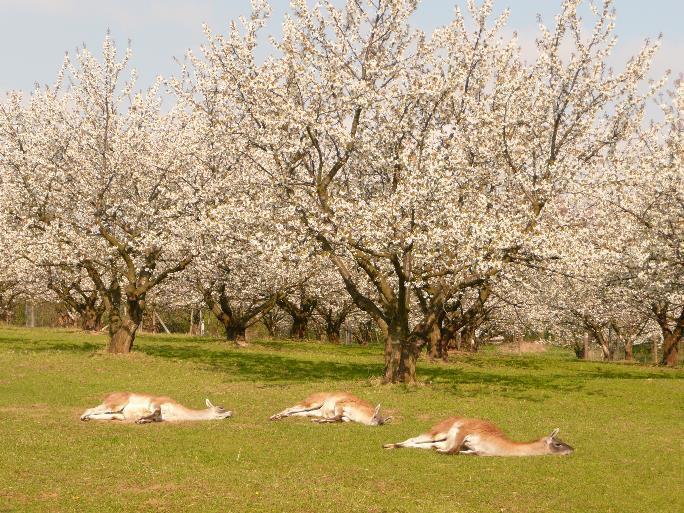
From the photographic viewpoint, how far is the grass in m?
12.5

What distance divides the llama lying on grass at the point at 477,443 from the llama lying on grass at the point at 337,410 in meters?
3.32

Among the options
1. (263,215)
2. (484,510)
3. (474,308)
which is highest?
(263,215)

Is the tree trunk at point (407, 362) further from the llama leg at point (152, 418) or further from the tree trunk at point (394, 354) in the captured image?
the llama leg at point (152, 418)

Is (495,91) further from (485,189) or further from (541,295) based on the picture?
(541,295)

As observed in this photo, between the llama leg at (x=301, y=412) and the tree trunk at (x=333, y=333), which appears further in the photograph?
the tree trunk at (x=333, y=333)

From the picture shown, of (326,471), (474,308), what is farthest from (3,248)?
(326,471)

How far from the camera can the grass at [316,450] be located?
12.5 m

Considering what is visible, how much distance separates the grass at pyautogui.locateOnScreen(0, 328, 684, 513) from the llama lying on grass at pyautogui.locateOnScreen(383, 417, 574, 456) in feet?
1.10

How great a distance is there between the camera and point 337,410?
815 inches

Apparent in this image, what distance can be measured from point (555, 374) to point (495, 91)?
49.0ft

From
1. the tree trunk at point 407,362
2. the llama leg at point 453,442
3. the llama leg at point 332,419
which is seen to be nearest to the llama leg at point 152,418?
the llama leg at point 332,419

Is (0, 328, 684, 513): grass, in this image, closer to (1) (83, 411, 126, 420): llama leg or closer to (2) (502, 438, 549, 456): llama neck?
(2) (502, 438, 549, 456): llama neck

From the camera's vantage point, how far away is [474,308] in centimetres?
3959

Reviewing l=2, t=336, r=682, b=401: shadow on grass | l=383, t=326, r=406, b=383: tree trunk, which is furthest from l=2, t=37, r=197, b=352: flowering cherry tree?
l=383, t=326, r=406, b=383: tree trunk
